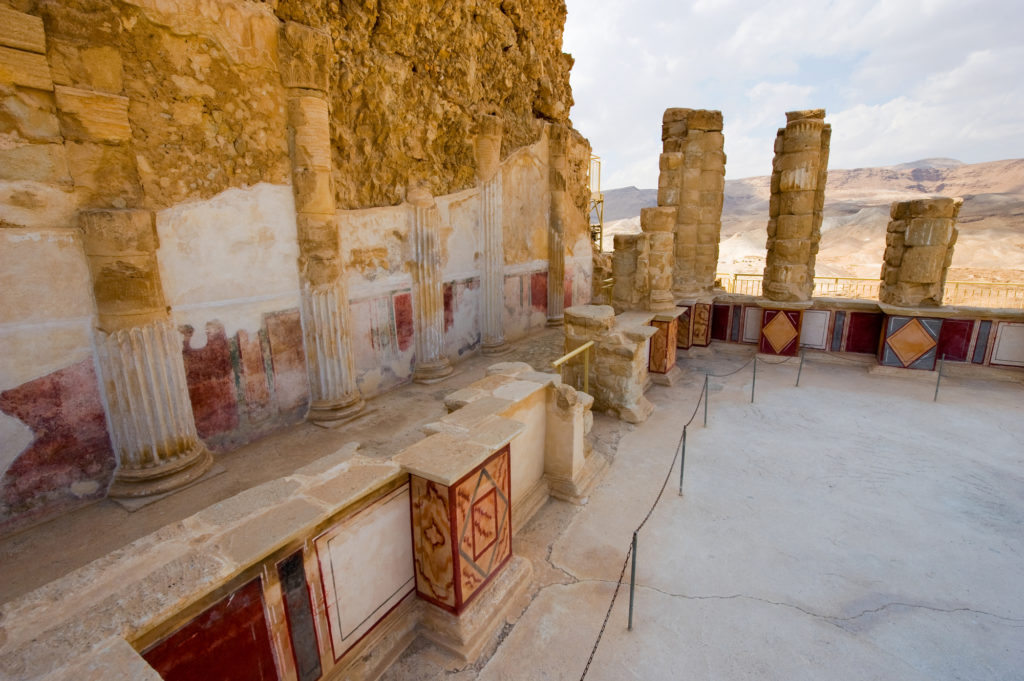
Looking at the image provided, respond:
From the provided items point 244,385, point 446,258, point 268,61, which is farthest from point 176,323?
point 446,258

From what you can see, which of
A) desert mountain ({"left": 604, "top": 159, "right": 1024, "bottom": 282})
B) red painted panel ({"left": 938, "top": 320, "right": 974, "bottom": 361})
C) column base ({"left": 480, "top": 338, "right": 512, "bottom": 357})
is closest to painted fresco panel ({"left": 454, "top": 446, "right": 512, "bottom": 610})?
column base ({"left": 480, "top": 338, "right": 512, "bottom": 357})

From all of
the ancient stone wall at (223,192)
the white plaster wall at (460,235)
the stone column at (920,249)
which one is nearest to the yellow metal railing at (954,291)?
the stone column at (920,249)

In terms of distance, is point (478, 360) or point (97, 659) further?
point (478, 360)

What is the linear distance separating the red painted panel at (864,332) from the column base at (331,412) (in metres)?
8.39

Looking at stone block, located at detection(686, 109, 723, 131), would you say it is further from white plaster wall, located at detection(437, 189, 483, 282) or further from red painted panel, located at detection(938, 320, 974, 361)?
red painted panel, located at detection(938, 320, 974, 361)

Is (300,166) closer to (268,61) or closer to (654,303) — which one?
(268,61)

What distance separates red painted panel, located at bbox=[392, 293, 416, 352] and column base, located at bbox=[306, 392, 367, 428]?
136 centimetres

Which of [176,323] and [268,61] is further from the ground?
[268,61]

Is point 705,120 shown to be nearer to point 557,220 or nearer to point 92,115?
point 557,220

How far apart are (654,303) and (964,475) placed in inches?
169

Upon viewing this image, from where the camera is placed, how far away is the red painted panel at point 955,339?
7.64 m

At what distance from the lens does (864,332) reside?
850cm

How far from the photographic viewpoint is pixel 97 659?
60.7 inches

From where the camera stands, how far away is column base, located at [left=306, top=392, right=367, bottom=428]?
562cm
